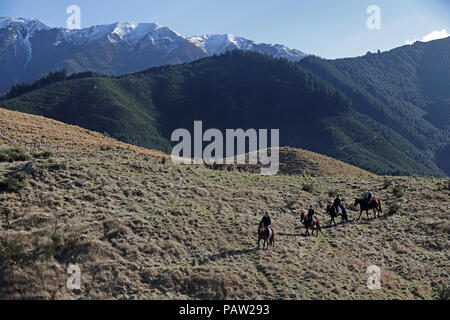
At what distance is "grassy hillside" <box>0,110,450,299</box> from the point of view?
16375 mm

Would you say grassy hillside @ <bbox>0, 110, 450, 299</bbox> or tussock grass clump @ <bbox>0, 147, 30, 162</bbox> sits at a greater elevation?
tussock grass clump @ <bbox>0, 147, 30, 162</bbox>

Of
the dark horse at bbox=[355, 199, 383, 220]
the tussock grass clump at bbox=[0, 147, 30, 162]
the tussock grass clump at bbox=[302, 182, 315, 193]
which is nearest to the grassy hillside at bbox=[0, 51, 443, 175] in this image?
the tussock grass clump at bbox=[302, 182, 315, 193]

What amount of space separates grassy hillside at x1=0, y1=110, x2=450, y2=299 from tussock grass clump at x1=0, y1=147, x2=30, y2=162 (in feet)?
1.44

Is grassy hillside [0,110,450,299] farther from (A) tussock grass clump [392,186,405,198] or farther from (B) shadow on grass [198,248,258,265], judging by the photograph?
(A) tussock grass clump [392,186,405,198]

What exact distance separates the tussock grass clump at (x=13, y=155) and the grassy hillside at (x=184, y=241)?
440mm

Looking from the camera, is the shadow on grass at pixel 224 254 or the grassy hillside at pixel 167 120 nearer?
the shadow on grass at pixel 224 254

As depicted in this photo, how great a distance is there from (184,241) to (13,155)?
1548 centimetres

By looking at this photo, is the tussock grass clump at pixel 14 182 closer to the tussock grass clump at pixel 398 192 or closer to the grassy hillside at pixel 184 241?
the grassy hillside at pixel 184 241

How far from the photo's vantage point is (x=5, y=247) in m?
16.8

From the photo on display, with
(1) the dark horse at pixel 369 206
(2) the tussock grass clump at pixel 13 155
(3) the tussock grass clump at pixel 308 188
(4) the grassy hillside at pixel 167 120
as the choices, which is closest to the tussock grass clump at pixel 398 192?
(1) the dark horse at pixel 369 206

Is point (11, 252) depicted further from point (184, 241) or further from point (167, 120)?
point (167, 120)

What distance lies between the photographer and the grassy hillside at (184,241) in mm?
16375

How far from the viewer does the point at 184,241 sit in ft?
68.0

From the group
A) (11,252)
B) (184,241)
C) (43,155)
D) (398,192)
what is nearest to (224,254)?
(184,241)
